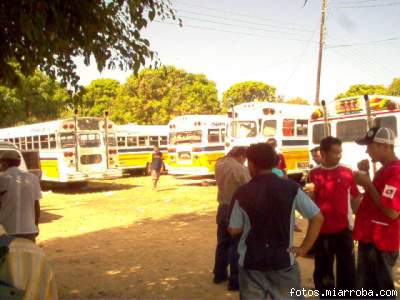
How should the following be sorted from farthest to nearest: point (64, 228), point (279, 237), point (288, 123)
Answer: point (288, 123)
point (64, 228)
point (279, 237)

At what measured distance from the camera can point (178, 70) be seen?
137ft

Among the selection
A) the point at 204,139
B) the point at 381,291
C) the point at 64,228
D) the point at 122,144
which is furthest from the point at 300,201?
the point at 122,144

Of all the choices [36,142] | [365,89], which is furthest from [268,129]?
[365,89]

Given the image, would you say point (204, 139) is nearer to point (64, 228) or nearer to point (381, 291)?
point (64, 228)

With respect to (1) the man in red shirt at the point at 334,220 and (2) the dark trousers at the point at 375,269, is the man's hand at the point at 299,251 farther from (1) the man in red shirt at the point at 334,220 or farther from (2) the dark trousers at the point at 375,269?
(1) the man in red shirt at the point at 334,220

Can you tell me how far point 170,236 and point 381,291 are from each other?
19.6 ft

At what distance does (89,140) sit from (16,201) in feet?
41.6

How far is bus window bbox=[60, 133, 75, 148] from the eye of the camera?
668 inches

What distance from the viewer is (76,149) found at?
1706 cm

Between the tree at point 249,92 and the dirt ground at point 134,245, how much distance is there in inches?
1522

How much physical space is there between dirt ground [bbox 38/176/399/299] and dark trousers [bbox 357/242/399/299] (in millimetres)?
2145

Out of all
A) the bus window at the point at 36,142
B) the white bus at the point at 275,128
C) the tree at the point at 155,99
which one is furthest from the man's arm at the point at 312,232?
the tree at the point at 155,99

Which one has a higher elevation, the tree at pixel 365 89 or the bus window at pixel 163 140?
the tree at pixel 365 89

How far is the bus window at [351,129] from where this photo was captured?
468 inches
